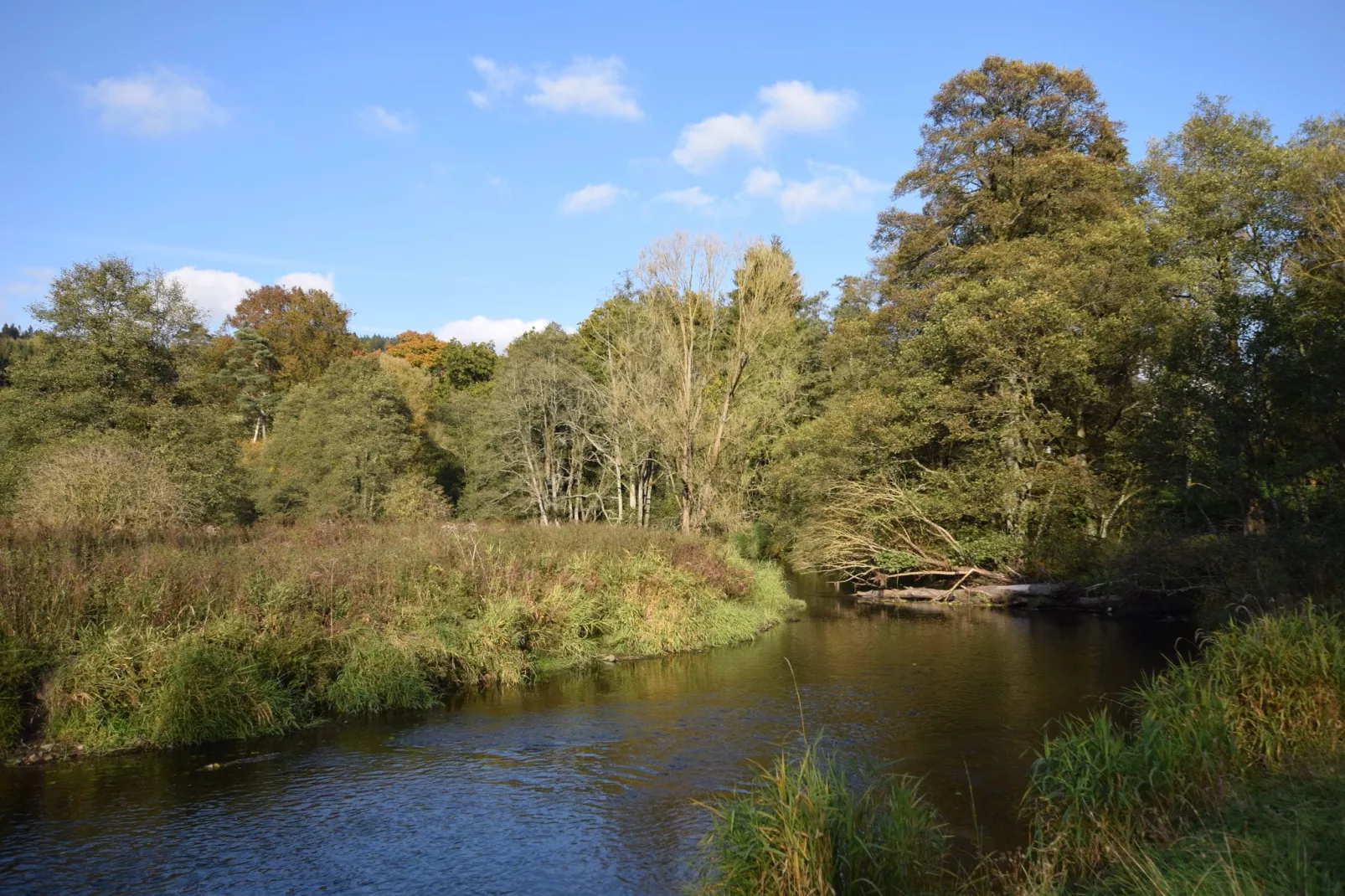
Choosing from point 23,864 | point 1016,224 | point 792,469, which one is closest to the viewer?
point 23,864

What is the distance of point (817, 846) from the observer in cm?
585

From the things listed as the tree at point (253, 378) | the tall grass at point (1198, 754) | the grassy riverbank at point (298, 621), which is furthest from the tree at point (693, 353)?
the tree at point (253, 378)

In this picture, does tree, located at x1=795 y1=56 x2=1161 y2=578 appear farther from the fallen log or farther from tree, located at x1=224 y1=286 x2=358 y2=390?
tree, located at x1=224 y1=286 x2=358 y2=390

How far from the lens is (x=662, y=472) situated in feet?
149

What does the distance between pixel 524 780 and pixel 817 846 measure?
19.6 feet

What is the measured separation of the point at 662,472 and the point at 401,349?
45.6 meters

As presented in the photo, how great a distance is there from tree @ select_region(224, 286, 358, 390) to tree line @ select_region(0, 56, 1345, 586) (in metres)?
25.2

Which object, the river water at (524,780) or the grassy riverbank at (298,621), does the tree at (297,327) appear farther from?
the river water at (524,780)

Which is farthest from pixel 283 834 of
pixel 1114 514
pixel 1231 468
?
pixel 1114 514

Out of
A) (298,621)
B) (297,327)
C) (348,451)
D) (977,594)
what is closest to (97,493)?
(298,621)

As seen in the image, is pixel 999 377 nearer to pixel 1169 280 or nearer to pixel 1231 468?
pixel 1169 280

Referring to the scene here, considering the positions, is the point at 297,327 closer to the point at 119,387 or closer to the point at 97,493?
the point at 119,387

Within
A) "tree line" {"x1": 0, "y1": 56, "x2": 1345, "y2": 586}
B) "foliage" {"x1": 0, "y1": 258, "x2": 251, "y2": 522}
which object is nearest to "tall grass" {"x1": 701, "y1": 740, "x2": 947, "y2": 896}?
"tree line" {"x1": 0, "y1": 56, "x2": 1345, "y2": 586}

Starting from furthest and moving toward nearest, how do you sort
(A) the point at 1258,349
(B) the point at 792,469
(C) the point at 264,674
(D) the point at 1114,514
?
(B) the point at 792,469 → (D) the point at 1114,514 → (A) the point at 1258,349 → (C) the point at 264,674
